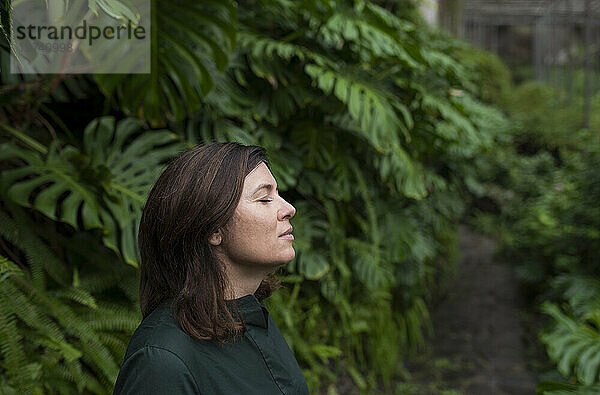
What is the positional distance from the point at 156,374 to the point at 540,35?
15.8 meters

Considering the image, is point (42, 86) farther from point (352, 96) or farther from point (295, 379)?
point (295, 379)

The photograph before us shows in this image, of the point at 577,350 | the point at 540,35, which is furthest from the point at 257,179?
the point at 540,35

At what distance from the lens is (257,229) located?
3.62ft

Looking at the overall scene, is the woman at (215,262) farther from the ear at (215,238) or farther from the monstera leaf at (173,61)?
the monstera leaf at (173,61)

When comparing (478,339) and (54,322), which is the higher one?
(54,322)

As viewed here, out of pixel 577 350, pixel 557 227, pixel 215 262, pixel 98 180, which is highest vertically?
pixel 98 180

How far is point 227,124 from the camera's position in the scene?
2936mm

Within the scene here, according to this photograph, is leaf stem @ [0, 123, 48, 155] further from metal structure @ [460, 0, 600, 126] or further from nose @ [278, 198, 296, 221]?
metal structure @ [460, 0, 600, 126]

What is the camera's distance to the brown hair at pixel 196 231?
3.50ft

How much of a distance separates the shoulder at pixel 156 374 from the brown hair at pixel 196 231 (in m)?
0.07

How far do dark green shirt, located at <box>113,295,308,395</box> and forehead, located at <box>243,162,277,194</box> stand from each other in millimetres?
216

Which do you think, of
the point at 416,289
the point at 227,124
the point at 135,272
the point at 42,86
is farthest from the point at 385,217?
the point at 42,86

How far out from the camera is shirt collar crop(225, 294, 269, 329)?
3.76ft

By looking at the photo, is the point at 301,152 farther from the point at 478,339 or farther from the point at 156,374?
the point at 478,339
